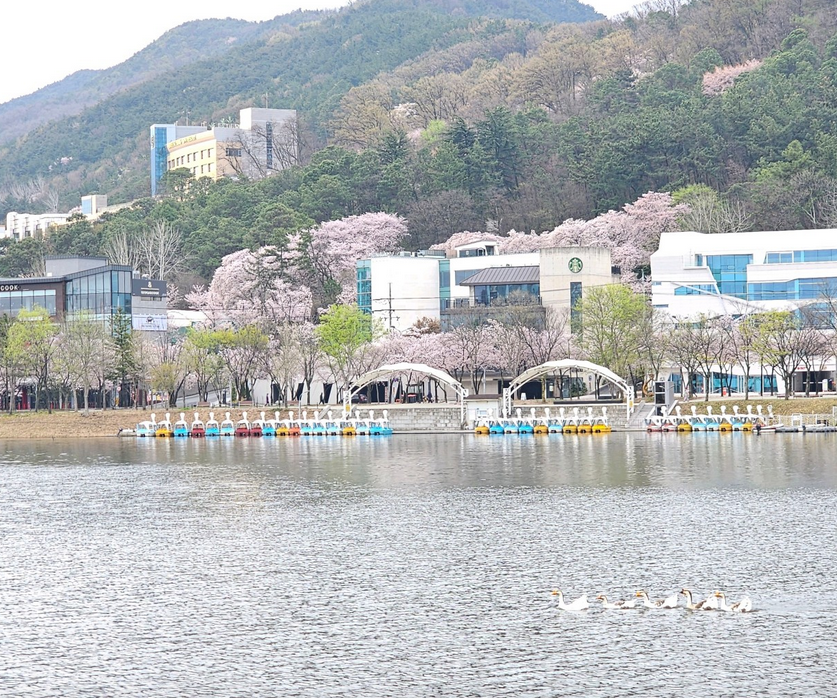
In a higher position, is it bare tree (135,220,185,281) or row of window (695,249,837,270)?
bare tree (135,220,185,281)

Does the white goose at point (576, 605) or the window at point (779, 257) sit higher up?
the window at point (779, 257)

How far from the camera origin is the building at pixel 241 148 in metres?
149

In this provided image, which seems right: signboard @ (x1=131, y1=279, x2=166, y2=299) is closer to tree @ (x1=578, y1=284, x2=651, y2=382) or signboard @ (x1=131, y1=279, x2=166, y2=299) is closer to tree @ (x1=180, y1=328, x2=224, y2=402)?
tree @ (x1=180, y1=328, x2=224, y2=402)

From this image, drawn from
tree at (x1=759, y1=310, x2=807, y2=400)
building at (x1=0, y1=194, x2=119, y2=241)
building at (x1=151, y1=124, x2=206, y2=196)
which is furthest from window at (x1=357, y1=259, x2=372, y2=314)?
building at (x1=151, y1=124, x2=206, y2=196)

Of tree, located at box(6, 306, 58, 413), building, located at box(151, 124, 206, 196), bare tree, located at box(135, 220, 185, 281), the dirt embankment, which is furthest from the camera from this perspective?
building, located at box(151, 124, 206, 196)

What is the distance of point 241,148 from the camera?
495ft

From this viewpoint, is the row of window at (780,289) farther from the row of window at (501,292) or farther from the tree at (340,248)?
the tree at (340,248)

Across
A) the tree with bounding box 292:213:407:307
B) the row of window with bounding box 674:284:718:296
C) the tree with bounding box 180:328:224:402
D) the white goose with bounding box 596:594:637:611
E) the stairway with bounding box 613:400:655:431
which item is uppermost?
the tree with bounding box 292:213:407:307

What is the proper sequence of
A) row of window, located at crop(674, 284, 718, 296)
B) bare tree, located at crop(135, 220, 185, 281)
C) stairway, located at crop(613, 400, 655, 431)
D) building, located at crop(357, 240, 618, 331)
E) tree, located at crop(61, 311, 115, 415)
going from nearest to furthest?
stairway, located at crop(613, 400, 655, 431)
tree, located at crop(61, 311, 115, 415)
row of window, located at crop(674, 284, 718, 296)
building, located at crop(357, 240, 618, 331)
bare tree, located at crop(135, 220, 185, 281)

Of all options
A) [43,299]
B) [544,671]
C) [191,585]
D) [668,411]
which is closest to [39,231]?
[43,299]

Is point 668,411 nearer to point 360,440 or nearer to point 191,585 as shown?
point 360,440

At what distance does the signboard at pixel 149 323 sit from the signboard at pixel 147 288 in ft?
5.05

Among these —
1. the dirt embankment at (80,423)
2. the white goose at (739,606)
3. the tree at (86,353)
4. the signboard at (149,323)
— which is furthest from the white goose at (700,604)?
the signboard at (149,323)

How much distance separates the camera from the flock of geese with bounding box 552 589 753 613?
24422 mm
